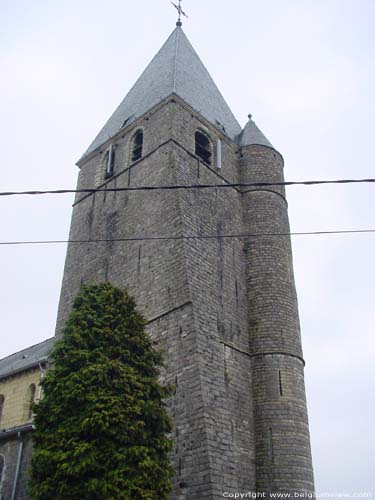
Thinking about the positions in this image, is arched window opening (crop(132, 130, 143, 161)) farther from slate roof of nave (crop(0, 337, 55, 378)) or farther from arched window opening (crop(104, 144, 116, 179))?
slate roof of nave (crop(0, 337, 55, 378))

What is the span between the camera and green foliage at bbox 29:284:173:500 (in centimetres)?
1080

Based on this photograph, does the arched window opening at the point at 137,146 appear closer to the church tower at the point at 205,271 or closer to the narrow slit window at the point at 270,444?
the church tower at the point at 205,271

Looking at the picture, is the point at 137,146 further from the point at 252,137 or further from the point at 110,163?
the point at 252,137

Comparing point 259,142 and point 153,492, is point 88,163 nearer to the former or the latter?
point 259,142

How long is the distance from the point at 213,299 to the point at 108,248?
4736 mm

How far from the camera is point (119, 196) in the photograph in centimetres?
2077

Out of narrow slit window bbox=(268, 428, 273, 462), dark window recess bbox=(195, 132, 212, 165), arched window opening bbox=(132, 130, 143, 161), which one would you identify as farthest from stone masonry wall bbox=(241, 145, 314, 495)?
arched window opening bbox=(132, 130, 143, 161)

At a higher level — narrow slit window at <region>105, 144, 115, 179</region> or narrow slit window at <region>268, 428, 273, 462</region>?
narrow slit window at <region>105, 144, 115, 179</region>

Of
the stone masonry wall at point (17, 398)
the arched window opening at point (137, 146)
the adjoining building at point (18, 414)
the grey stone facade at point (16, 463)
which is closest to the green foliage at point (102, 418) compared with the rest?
the adjoining building at point (18, 414)

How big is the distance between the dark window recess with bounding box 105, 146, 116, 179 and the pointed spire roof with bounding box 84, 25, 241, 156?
112 cm

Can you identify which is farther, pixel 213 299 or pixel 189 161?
pixel 189 161

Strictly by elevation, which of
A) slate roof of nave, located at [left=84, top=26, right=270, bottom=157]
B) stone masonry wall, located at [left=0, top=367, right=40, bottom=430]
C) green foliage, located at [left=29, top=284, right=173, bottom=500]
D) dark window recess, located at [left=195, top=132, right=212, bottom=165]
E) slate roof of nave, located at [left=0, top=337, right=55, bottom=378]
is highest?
slate roof of nave, located at [left=84, top=26, right=270, bottom=157]

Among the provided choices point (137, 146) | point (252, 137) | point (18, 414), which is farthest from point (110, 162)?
point (18, 414)

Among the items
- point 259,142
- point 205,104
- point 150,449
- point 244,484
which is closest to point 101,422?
point 150,449
